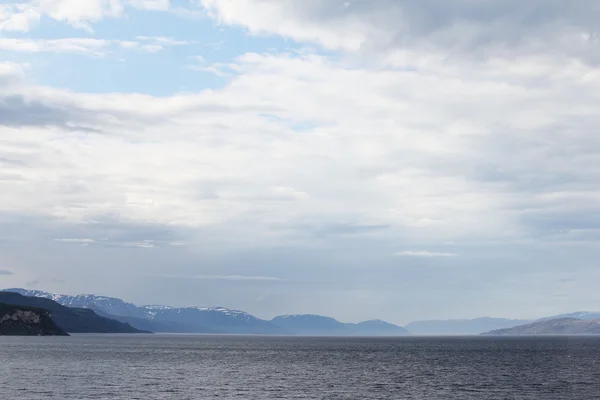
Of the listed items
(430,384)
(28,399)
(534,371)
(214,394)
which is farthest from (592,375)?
(28,399)

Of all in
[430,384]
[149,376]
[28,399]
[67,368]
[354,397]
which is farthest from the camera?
[67,368]

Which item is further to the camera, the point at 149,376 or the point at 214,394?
the point at 149,376

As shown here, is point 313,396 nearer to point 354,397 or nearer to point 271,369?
point 354,397

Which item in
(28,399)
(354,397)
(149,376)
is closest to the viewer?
(28,399)

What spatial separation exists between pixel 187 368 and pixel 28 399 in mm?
75809

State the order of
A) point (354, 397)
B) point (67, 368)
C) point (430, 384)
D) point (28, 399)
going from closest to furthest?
point (28, 399) < point (354, 397) < point (430, 384) < point (67, 368)

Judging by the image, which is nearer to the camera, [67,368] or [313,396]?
[313,396]

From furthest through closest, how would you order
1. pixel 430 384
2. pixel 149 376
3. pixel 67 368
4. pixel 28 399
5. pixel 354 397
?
1. pixel 67 368
2. pixel 149 376
3. pixel 430 384
4. pixel 354 397
5. pixel 28 399

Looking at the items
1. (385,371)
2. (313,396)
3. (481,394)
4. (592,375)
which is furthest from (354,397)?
(592,375)

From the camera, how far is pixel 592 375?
154 m

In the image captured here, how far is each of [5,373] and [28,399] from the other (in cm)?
5235

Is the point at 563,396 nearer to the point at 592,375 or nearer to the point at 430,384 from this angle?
the point at 430,384

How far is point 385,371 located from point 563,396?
2469 inches

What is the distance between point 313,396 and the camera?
367ft
